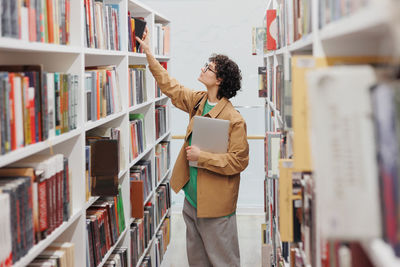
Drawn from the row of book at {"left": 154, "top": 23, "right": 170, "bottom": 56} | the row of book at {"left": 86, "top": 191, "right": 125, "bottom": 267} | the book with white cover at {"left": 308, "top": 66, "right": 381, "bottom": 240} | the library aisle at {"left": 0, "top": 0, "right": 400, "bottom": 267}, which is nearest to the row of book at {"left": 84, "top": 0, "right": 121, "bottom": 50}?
the library aisle at {"left": 0, "top": 0, "right": 400, "bottom": 267}

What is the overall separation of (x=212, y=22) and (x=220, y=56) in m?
2.59

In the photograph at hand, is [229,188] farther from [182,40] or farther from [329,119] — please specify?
[182,40]

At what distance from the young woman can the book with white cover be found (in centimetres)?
218

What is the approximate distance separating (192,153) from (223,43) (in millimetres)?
2981

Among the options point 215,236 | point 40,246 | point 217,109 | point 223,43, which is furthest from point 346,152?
point 223,43

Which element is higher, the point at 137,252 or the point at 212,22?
the point at 212,22

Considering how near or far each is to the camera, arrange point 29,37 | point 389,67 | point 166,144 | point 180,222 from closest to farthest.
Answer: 1. point 389,67
2. point 29,37
3. point 166,144
4. point 180,222

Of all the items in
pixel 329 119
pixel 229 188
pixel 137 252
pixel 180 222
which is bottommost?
pixel 180 222

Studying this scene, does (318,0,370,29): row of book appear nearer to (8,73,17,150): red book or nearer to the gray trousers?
(8,73,17,150): red book

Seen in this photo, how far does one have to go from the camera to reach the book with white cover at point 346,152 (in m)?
0.80

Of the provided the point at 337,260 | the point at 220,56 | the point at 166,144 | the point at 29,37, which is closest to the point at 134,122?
the point at 220,56

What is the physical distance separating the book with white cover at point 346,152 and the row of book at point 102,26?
67.9 inches

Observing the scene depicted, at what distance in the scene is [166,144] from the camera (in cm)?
455

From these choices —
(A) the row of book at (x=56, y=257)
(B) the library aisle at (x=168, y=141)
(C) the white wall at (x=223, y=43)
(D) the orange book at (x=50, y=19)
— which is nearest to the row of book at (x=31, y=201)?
(B) the library aisle at (x=168, y=141)
